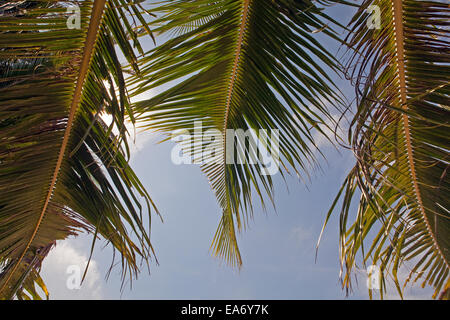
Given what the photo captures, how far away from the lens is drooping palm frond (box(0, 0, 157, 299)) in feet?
4.66

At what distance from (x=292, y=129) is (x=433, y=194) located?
0.96 m

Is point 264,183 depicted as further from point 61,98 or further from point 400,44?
point 61,98

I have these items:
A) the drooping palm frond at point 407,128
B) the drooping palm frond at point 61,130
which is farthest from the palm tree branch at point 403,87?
the drooping palm frond at point 61,130

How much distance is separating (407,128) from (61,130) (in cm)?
188

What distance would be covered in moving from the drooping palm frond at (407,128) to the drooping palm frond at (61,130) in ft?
3.77

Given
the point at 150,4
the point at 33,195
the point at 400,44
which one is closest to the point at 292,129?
the point at 400,44

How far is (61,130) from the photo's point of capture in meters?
1.63

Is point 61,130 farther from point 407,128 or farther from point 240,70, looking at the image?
point 407,128

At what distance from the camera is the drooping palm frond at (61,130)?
4.66 ft

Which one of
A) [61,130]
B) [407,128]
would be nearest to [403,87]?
[407,128]

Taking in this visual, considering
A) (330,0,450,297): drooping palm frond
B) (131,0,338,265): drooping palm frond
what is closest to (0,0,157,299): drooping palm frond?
(131,0,338,265): drooping palm frond

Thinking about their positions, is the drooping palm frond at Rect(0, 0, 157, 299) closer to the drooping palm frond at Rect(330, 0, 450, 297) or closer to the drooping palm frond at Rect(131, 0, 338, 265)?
the drooping palm frond at Rect(131, 0, 338, 265)

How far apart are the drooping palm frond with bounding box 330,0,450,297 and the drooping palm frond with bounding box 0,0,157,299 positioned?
1.15m
